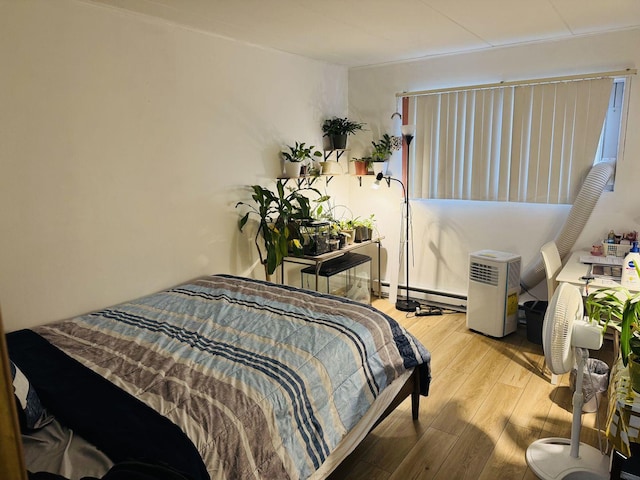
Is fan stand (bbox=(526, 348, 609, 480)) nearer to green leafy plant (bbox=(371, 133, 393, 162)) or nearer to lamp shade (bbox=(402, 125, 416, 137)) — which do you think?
lamp shade (bbox=(402, 125, 416, 137))

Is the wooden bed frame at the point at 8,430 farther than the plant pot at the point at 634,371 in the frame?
No

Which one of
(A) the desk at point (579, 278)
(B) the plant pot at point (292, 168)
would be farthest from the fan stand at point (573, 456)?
(B) the plant pot at point (292, 168)

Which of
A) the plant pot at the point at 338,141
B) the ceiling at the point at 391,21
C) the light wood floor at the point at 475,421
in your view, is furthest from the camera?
the plant pot at the point at 338,141

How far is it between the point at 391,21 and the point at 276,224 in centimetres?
168

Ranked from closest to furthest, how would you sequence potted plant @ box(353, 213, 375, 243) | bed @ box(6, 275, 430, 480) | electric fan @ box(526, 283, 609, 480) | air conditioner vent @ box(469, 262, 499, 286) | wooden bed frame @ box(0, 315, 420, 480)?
wooden bed frame @ box(0, 315, 420, 480)
bed @ box(6, 275, 430, 480)
electric fan @ box(526, 283, 609, 480)
air conditioner vent @ box(469, 262, 499, 286)
potted plant @ box(353, 213, 375, 243)

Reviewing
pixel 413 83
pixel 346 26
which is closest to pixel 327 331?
pixel 346 26

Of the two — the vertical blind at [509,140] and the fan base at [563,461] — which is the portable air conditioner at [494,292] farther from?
the fan base at [563,461]

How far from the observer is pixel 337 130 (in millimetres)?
4480

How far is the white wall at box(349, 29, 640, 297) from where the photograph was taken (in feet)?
11.5

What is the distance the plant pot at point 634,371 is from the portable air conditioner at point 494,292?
1.91 meters

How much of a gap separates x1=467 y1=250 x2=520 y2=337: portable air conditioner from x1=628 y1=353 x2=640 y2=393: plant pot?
1.91 meters

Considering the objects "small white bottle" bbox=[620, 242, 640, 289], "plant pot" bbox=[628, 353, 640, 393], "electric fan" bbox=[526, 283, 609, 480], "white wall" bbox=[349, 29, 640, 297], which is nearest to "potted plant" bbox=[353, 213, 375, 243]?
"white wall" bbox=[349, 29, 640, 297]

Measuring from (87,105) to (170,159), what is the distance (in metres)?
0.63

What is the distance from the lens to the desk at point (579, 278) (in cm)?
281
